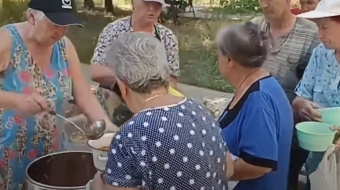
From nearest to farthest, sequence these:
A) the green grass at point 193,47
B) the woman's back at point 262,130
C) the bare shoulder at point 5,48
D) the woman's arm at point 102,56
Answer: the woman's back at point 262,130 < the bare shoulder at point 5,48 < the woman's arm at point 102,56 < the green grass at point 193,47

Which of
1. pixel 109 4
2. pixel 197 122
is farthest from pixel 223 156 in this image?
pixel 109 4

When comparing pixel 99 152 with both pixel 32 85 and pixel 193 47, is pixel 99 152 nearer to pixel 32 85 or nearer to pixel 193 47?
pixel 32 85

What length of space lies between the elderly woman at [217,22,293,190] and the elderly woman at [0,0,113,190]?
1.78 ft

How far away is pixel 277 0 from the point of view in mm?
2938

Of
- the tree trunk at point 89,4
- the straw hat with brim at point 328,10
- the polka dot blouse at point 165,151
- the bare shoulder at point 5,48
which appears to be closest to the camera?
the polka dot blouse at point 165,151

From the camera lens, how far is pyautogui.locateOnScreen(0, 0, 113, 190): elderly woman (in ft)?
7.20

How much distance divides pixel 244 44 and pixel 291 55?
0.91m

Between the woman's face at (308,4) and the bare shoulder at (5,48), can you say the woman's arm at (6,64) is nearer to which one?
the bare shoulder at (5,48)

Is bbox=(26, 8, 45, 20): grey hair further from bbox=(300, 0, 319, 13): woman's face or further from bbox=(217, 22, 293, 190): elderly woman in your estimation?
bbox=(300, 0, 319, 13): woman's face

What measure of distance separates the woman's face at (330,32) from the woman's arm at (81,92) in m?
0.99

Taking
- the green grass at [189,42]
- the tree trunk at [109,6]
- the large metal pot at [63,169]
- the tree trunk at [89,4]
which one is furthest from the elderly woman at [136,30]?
the tree trunk at [89,4]

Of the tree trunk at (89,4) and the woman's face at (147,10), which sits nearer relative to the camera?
the woman's face at (147,10)

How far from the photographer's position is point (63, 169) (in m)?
2.19

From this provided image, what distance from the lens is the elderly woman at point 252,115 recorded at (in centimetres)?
205
